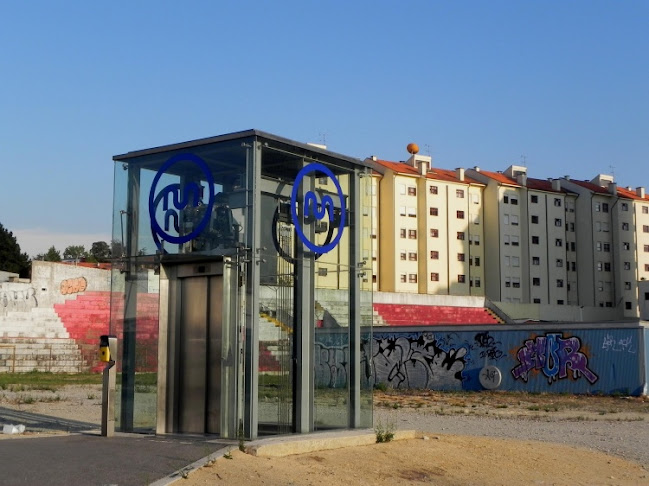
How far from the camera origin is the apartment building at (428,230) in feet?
271

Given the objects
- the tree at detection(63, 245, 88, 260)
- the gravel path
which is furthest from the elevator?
the tree at detection(63, 245, 88, 260)

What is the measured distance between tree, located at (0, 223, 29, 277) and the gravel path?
215 ft

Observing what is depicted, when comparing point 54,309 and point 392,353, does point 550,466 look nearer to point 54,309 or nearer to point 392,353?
point 392,353

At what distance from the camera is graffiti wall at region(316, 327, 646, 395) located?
1246 inches

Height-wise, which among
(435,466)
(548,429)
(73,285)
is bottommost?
(548,429)

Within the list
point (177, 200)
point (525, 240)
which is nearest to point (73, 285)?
point (177, 200)

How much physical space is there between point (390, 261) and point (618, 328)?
5048 centimetres

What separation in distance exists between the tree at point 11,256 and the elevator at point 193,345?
72.2 meters

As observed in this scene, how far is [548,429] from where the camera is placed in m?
20.1

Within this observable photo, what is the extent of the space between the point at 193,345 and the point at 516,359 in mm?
22439

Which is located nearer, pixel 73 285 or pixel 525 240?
pixel 73 285

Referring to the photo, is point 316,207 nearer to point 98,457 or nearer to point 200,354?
point 200,354

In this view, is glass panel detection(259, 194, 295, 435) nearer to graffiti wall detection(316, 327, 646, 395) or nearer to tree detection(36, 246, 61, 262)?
graffiti wall detection(316, 327, 646, 395)

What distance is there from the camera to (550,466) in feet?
44.8
